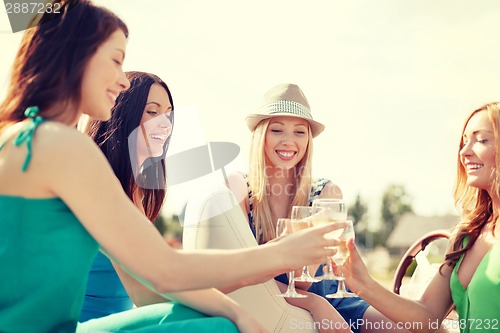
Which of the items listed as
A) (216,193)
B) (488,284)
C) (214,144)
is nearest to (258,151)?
(214,144)

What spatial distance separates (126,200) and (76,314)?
Answer: 23.9 inches

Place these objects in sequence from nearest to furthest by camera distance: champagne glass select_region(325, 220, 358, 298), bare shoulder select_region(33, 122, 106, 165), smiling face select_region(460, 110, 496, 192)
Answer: bare shoulder select_region(33, 122, 106, 165) → champagne glass select_region(325, 220, 358, 298) → smiling face select_region(460, 110, 496, 192)

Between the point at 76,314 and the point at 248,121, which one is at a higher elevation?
the point at 248,121

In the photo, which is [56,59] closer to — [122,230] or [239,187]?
[122,230]

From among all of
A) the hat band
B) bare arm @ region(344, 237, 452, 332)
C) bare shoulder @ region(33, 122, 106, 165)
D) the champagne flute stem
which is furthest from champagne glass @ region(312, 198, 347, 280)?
the hat band

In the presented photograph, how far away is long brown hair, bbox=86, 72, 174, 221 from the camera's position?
4.39 meters

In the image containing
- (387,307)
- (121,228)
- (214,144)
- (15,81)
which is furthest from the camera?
(214,144)

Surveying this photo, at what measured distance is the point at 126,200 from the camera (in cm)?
244

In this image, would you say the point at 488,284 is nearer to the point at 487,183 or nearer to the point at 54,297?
the point at 487,183

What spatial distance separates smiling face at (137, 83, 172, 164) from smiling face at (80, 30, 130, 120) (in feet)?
5.98

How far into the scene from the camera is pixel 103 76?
262cm

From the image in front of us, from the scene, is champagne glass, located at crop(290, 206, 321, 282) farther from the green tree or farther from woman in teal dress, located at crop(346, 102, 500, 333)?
the green tree

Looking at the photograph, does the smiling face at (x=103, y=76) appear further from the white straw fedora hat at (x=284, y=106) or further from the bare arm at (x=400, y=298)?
the white straw fedora hat at (x=284, y=106)

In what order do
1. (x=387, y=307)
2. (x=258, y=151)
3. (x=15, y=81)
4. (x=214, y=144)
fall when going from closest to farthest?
(x=15, y=81) → (x=387, y=307) → (x=258, y=151) → (x=214, y=144)
